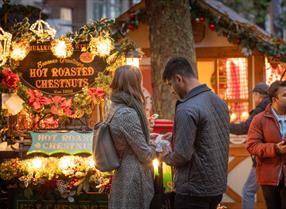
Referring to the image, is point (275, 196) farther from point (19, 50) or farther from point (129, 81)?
point (19, 50)

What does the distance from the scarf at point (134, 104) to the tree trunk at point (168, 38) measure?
4011mm

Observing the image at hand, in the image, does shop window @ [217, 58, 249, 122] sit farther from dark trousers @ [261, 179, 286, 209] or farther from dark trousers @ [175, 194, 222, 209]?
dark trousers @ [175, 194, 222, 209]

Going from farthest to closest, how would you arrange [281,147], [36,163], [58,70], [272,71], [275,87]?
[272,71] → [58,70] → [36,163] → [275,87] → [281,147]

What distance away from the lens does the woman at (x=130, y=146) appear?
5688 mm

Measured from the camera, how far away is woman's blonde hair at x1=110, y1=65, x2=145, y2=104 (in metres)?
5.80

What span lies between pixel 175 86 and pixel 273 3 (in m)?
19.8

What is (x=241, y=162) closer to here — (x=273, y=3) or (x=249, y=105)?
(x=249, y=105)

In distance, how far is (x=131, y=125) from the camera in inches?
224

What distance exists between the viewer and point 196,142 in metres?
5.18

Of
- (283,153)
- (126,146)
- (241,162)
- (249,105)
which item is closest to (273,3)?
(249,105)

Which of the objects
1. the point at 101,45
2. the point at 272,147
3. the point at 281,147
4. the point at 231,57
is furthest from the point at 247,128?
the point at 231,57

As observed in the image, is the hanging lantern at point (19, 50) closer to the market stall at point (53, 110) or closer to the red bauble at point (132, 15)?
the market stall at point (53, 110)

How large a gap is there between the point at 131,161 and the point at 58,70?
91.9 inches

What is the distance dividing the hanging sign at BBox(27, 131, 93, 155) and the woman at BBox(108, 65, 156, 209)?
1.60m
